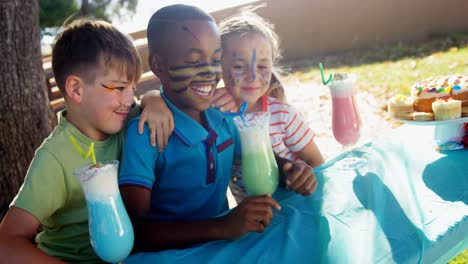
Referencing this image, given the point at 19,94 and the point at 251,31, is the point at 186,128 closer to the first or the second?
the point at 251,31

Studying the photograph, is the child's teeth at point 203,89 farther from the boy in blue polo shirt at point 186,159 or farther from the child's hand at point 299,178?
the child's hand at point 299,178

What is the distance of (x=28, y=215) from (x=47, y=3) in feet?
26.1

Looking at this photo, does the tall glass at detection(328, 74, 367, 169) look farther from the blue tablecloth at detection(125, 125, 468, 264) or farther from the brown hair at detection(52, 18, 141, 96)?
the brown hair at detection(52, 18, 141, 96)

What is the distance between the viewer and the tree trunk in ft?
9.30

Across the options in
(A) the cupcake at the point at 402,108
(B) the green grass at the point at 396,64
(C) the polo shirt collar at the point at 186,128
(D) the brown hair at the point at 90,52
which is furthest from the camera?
(B) the green grass at the point at 396,64

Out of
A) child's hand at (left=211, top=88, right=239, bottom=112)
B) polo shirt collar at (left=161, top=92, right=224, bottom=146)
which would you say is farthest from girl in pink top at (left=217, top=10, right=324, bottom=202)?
polo shirt collar at (left=161, top=92, right=224, bottom=146)

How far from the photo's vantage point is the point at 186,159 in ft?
5.62

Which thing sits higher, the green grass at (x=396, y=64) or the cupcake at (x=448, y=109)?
the cupcake at (x=448, y=109)

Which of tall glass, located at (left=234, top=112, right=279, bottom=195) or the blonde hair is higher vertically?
the blonde hair

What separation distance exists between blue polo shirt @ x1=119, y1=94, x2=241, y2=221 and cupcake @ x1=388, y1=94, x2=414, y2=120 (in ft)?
3.05

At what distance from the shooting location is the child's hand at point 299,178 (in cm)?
176

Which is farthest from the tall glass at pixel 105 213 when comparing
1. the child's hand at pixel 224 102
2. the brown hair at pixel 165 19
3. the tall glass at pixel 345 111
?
the tall glass at pixel 345 111

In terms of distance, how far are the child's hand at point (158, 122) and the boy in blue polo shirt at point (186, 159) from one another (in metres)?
0.03

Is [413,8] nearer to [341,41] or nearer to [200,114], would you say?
[341,41]
